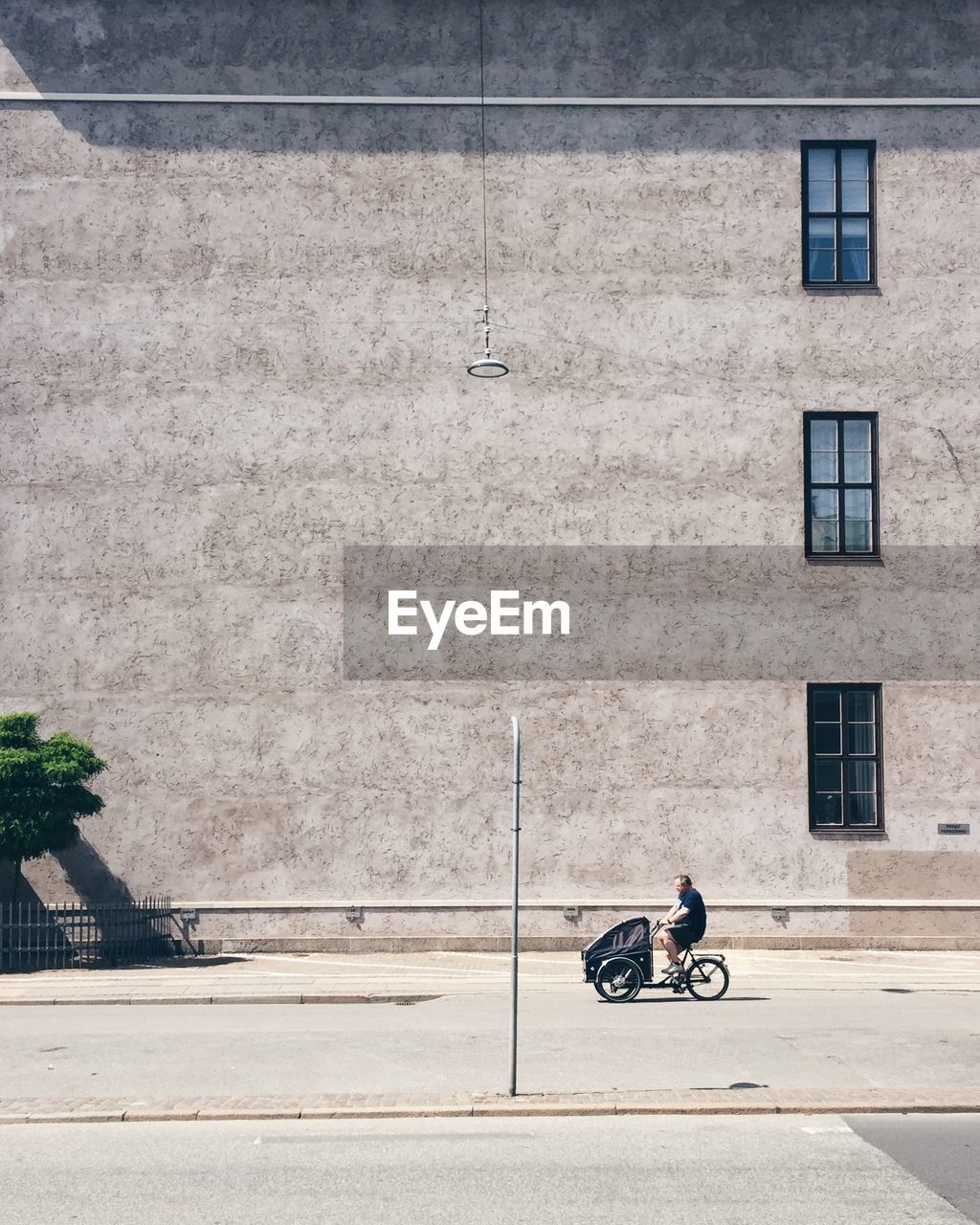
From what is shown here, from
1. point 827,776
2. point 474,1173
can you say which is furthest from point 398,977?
point 474,1173

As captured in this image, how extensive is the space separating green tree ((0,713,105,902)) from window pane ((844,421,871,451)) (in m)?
14.1

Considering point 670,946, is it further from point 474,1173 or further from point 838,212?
point 838,212

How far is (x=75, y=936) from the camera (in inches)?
878

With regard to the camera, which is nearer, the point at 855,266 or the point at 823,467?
the point at 823,467

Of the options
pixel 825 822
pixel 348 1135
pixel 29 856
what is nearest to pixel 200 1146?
pixel 348 1135

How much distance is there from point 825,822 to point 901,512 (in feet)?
18.4

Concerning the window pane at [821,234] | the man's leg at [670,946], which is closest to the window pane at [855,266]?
the window pane at [821,234]

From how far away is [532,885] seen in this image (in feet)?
78.2

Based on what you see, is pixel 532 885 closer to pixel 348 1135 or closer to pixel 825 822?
pixel 825 822

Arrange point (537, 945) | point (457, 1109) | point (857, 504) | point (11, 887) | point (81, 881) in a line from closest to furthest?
point (457, 1109) → point (537, 945) → point (11, 887) → point (81, 881) → point (857, 504)

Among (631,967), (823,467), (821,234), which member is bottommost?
(631,967)

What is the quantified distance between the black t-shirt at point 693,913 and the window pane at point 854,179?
13336 mm

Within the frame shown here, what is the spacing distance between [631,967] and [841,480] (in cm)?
1060

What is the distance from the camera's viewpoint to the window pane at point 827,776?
79.3 feet
